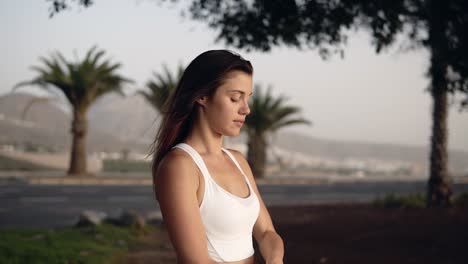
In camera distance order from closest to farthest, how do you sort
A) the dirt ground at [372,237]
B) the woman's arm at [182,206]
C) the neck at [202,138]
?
1. the woman's arm at [182,206]
2. the neck at [202,138]
3. the dirt ground at [372,237]

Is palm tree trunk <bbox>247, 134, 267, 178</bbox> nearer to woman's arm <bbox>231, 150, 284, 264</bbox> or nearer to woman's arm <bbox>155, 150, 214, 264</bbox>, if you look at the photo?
woman's arm <bbox>231, 150, 284, 264</bbox>

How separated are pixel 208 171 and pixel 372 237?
8022 mm

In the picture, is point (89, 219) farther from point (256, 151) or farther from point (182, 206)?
point (256, 151)

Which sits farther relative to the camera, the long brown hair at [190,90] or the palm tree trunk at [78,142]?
the palm tree trunk at [78,142]

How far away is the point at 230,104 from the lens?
88.7 inches

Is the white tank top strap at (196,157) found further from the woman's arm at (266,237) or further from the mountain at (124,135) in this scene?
the mountain at (124,135)

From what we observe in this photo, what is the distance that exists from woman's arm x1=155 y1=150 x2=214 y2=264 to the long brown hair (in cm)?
19

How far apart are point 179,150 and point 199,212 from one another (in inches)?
10.0

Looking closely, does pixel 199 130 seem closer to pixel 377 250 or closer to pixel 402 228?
pixel 377 250

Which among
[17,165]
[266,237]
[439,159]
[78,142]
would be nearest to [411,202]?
[439,159]

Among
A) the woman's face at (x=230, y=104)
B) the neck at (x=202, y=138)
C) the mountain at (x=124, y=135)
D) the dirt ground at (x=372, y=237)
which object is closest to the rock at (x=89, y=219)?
the dirt ground at (x=372, y=237)

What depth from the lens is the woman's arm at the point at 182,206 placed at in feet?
6.78

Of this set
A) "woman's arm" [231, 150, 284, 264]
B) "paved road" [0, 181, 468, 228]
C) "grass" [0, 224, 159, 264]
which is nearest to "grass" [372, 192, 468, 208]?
"paved road" [0, 181, 468, 228]

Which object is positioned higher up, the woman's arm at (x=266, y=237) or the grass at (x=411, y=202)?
the woman's arm at (x=266, y=237)
